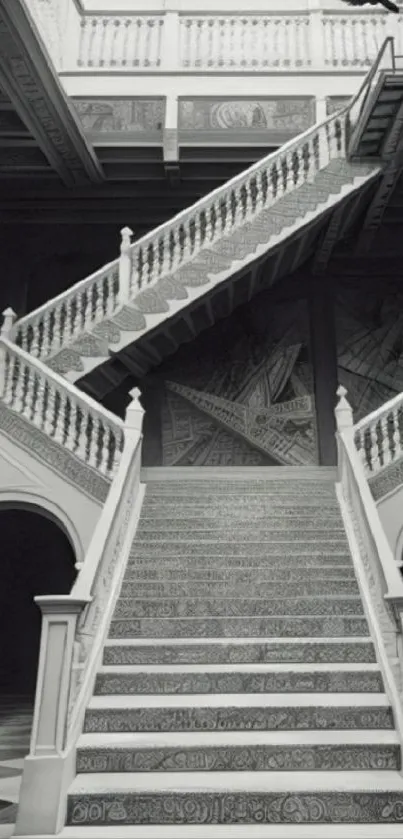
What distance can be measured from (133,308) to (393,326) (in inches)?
183

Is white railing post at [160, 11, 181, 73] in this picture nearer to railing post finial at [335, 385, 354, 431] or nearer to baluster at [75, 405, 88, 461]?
baluster at [75, 405, 88, 461]

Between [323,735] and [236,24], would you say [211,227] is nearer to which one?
[236,24]

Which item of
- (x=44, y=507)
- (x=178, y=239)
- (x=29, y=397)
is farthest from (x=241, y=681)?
(x=178, y=239)

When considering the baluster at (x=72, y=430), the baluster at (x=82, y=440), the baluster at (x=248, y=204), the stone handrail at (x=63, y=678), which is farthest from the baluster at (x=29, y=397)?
the baluster at (x=248, y=204)

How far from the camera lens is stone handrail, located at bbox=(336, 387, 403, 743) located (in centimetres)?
434

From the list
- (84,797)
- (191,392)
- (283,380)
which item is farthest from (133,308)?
(84,797)

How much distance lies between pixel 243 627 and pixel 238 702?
0.75 meters

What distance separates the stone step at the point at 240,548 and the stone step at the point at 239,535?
0.02 metres

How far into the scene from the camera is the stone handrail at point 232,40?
10570 mm

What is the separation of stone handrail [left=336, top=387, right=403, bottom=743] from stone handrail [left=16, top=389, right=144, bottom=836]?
186cm

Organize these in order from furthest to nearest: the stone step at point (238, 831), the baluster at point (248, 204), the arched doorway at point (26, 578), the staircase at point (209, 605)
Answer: the arched doorway at point (26, 578), the baluster at point (248, 204), the staircase at point (209, 605), the stone step at point (238, 831)

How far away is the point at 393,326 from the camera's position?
11.2 metres

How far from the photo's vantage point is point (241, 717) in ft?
13.9

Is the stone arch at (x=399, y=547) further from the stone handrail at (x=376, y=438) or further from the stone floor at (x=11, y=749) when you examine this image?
the stone floor at (x=11, y=749)
